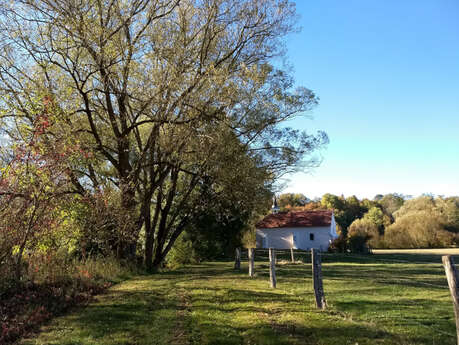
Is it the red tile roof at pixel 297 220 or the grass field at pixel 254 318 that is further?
the red tile roof at pixel 297 220

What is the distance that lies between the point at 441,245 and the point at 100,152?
4607 centimetres

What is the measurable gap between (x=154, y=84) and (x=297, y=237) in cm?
3449

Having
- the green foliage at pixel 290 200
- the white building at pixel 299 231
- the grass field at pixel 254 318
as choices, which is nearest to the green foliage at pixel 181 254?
the grass field at pixel 254 318

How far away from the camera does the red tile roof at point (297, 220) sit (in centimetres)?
4569

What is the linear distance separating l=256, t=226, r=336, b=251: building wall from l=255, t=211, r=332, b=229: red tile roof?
1.69ft

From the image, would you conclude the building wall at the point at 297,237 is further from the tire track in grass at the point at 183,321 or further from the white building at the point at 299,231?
the tire track in grass at the point at 183,321

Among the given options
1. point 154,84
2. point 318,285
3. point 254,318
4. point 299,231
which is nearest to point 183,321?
point 254,318

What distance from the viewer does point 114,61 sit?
14539 mm

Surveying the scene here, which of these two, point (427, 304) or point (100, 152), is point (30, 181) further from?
point (427, 304)

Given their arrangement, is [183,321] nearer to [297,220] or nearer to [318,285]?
[318,285]

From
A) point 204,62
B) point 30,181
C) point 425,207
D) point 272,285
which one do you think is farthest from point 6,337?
point 425,207

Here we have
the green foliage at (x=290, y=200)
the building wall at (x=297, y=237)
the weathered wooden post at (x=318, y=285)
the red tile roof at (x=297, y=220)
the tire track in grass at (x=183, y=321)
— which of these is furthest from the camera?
the green foliage at (x=290, y=200)

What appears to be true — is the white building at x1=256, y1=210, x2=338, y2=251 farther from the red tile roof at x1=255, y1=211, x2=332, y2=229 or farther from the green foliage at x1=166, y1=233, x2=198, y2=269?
the green foliage at x1=166, y1=233, x2=198, y2=269

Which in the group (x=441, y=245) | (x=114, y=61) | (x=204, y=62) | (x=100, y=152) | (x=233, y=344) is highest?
(x=204, y=62)
